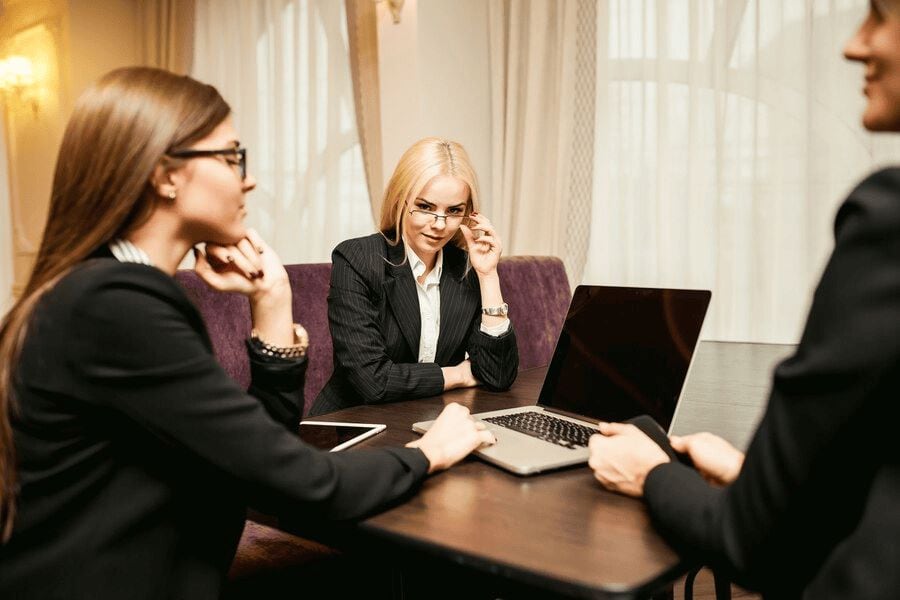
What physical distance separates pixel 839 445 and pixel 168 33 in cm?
526

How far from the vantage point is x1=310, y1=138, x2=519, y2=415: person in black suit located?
74.0 inches

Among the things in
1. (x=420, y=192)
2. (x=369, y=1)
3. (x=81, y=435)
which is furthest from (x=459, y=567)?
(x=369, y=1)

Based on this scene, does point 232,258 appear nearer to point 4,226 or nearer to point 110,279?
point 110,279

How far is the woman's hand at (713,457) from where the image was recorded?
3.24 feet

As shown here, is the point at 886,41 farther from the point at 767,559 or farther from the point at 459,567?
the point at 459,567

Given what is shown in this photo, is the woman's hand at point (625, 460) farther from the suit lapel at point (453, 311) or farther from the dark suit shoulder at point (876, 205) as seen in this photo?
the suit lapel at point (453, 311)

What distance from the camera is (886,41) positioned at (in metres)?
0.70

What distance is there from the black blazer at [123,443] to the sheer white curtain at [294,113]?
320 cm

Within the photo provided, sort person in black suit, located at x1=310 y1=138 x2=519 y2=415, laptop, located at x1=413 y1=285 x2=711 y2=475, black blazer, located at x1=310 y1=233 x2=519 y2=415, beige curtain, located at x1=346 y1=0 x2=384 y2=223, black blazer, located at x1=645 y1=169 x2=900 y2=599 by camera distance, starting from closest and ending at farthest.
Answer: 1. black blazer, located at x1=645 y1=169 x2=900 y2=599
2. laptop, located at x1=413 y1=285 x2=711 y2=475
3. black blazer, located at x1=310 y1=233 x2=519 y2=415
4. person in black suit, located at x1=310 y1=138 x2=519 y2=415
5. beige curtain, located at x1=346 y1=0 x2=384 y2=223

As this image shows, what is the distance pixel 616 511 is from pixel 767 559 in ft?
0.76

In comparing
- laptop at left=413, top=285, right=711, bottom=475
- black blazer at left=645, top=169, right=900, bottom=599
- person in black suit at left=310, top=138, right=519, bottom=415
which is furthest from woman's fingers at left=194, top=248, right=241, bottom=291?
black blazer at left=645, top=169, right=900, bottom=599

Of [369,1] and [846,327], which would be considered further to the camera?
[369,1]

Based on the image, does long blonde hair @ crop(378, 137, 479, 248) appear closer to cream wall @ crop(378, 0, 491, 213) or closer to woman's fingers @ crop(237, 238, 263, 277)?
woman's fingers @ crop(237, 238, 263, 277)

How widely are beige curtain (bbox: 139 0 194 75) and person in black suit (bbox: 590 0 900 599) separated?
Result: 15.8 feet
